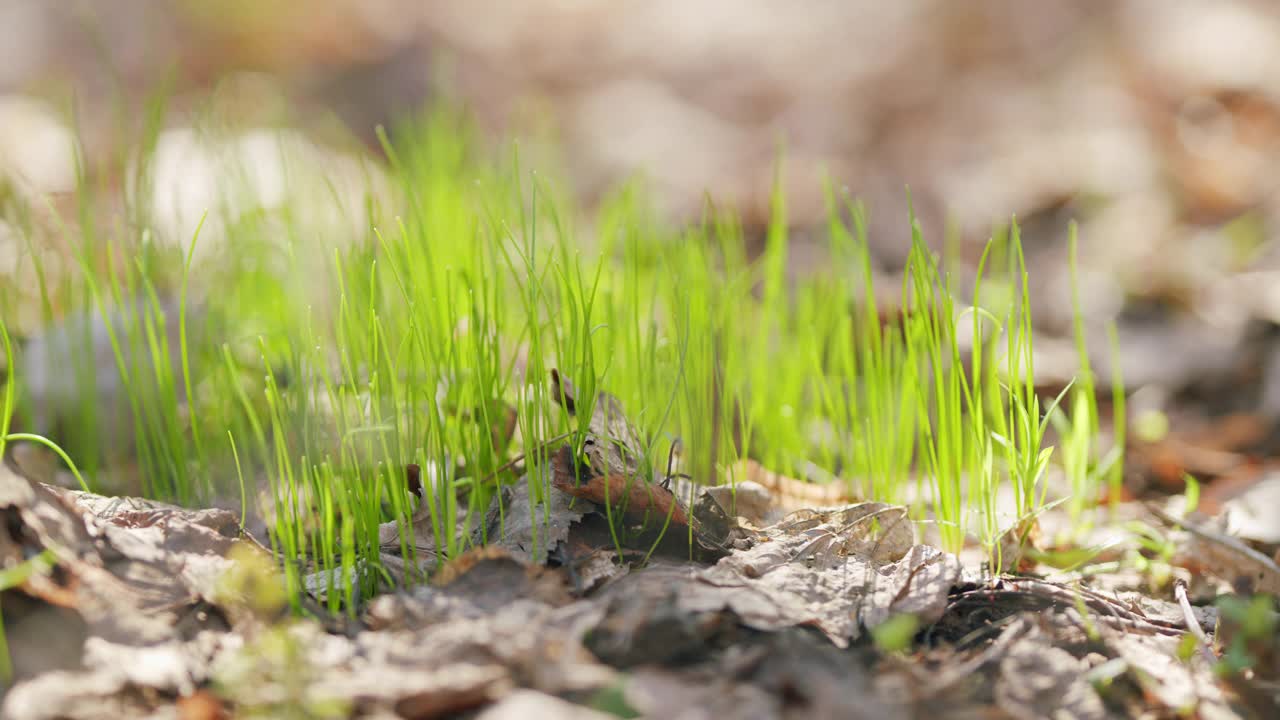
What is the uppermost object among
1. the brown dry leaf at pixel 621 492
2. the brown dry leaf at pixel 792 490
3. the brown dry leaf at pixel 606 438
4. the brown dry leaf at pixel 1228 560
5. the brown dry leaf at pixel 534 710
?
the brown dry leaf at pixel 606 438

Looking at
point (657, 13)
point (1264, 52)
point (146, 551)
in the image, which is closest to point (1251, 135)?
point (1264, 52)

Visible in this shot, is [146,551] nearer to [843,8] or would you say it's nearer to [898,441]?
[898,441]

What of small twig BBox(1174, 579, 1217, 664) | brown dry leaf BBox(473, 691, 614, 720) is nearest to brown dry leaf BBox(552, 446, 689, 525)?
brown dry leaf BBox(473, 691, 614, 720)

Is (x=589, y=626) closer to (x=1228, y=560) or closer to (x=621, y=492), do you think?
(x=621, y=492)

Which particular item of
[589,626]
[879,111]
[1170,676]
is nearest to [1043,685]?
[1170,676]

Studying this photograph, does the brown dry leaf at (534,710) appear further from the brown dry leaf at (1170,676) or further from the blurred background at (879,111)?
the blurred background at (879,111)

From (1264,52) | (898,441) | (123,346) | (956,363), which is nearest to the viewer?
(956,363)

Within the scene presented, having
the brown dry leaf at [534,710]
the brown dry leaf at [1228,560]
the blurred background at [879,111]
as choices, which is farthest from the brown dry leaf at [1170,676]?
the blurred background at [879,111]
